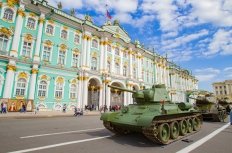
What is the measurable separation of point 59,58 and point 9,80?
22.8 ft

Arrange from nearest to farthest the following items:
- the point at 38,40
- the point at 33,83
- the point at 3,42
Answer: the point at 3,42
the point at 33,83
the point at 38,40

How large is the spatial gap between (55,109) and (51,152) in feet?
60.4

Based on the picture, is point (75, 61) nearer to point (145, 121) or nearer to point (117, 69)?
point (117, 69)

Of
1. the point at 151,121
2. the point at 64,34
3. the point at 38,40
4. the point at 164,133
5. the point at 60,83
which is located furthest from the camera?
the point at 64,34

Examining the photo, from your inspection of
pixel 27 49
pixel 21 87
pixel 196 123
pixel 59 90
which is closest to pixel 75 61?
pixel 59 90

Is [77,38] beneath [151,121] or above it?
above

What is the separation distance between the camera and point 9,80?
18.6m

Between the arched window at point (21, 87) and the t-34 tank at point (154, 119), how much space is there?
15790 mm

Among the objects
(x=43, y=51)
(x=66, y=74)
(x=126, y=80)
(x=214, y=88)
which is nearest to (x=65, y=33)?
(x=43, y=51)

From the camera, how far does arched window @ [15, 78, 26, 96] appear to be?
19.5 metres

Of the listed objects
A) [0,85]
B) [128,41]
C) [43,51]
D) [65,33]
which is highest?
[128,41]

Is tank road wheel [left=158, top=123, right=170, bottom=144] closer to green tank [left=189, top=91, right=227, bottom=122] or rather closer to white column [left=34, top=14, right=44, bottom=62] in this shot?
green tank [left=189, top=91, right=227, bottom=122]

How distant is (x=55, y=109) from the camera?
22.2 meters

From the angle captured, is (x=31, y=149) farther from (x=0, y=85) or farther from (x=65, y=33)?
(x=65, y=33)
